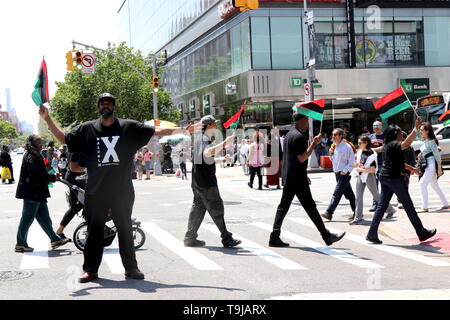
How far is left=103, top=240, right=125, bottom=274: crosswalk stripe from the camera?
7.47 metres

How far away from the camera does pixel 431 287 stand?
6.32 m

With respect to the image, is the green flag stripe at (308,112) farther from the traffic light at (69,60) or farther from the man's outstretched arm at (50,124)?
the traffic light at (69,60)

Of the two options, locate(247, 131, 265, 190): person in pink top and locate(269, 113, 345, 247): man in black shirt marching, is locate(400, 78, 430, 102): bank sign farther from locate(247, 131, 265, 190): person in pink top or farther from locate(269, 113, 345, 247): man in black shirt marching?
locate(269, 113, 345, 247): man in black shirt marching

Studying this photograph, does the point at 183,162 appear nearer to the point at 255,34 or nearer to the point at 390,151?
the point at 255,34

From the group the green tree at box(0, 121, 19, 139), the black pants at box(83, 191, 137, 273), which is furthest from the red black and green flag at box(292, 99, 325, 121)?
the green tree at box(0, 121, 19, 139)

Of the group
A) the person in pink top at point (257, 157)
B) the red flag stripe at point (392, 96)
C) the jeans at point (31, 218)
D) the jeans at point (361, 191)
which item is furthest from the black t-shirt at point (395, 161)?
the person in pink top at point (257, 157)

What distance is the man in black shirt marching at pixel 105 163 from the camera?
6562 millimetres

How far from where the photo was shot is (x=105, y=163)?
655 centimetres

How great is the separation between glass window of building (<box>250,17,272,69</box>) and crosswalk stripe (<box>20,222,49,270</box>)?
96.1 ft

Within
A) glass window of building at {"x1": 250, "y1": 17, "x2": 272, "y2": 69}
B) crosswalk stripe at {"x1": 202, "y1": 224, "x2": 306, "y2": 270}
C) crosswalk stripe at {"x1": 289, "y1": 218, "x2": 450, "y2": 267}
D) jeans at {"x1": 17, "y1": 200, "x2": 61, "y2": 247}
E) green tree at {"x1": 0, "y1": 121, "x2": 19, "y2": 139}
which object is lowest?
crosswalk stripe at {"x1": 289, "y1": 218, "x2": 450, "y2": 267}

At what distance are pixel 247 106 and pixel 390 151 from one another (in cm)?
3116
